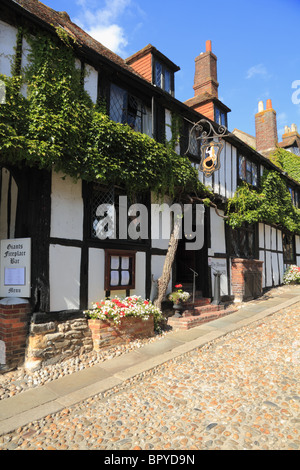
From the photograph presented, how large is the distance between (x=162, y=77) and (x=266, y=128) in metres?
10.9

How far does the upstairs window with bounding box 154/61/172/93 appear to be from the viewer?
890cm

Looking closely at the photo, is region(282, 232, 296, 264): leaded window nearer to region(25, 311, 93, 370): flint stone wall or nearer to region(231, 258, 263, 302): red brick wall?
region(231, 258, 263, 302): red brick wall

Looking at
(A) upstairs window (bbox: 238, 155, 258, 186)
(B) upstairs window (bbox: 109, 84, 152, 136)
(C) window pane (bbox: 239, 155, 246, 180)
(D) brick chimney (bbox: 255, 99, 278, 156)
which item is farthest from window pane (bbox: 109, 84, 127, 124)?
(D) brick chimney (bbox: 255, 99, 278, 156)

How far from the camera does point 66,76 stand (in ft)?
18.2

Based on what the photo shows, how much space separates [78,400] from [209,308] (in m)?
5.43

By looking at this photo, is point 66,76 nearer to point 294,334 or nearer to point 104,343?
point 104,343

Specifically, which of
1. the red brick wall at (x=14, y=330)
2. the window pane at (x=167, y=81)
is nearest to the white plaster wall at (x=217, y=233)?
the window pane at (x=167, y=81)

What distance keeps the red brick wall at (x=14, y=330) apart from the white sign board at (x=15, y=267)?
12.8 inches

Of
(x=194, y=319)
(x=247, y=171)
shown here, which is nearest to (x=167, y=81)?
(x=247, y=171)

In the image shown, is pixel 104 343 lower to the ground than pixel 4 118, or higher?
lower

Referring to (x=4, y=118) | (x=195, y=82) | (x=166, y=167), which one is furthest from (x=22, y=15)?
(x=195, y=82)

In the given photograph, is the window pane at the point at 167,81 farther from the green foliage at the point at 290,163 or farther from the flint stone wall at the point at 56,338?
the green foliage at the point at 290,163

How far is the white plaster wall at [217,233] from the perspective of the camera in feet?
32.7

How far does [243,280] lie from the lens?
10.4 metres
